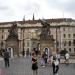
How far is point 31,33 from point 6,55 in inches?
4035

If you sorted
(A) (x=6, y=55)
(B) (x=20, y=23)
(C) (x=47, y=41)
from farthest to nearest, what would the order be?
(B) (x=20, y=23)
(C) (x=47, y=41)
(A) (x=6, y=55)

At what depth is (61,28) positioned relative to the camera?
134 m

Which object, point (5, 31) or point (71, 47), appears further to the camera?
point (5, 31)

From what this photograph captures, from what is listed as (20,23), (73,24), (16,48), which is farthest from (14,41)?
(20,23)

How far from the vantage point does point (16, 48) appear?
58.7 meters

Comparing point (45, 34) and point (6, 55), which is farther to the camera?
point (45, 34)

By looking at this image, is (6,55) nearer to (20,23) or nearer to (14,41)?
(14,41)

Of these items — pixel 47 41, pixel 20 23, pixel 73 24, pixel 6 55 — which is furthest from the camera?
pixel 20 23

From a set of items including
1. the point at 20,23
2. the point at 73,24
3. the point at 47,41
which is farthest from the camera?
the point at 20,23

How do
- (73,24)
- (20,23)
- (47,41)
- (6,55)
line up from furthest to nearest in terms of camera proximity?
1. (20,23)
2. (73,24)
3. (47,41)
4. (6,55)

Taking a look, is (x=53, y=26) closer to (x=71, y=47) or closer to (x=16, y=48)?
(x=71, y=47)

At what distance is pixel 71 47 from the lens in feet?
439

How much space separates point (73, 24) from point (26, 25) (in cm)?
1717

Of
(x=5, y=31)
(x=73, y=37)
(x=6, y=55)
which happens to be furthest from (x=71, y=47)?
(x=6, y=55)
